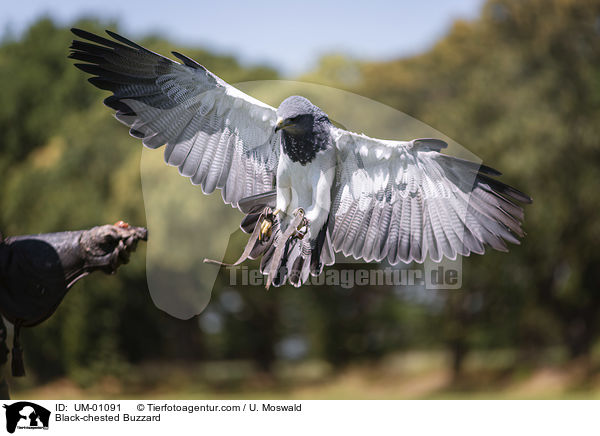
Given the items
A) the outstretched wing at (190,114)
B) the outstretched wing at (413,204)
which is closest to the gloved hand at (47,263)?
the outstretched wing at (190,114)

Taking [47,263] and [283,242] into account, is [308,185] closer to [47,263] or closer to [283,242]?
[283,242]

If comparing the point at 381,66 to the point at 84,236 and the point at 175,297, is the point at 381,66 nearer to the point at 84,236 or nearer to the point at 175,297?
the point at 175,297

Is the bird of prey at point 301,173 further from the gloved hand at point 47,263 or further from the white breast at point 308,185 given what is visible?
the gloved hand at point 47,263

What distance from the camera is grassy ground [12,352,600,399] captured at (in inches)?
380

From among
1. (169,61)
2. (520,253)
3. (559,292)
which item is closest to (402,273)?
(520,253)

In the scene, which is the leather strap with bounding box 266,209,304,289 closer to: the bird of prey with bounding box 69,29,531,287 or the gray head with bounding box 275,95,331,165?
the bird of prey with bounding box 69,29,531,287

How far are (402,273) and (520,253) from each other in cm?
286

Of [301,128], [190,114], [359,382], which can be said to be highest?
[190,114]

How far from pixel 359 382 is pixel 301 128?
8.78m

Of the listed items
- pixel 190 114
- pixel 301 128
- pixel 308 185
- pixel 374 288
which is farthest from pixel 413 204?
pixel 374 288

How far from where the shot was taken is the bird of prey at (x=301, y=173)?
8.77 feet
